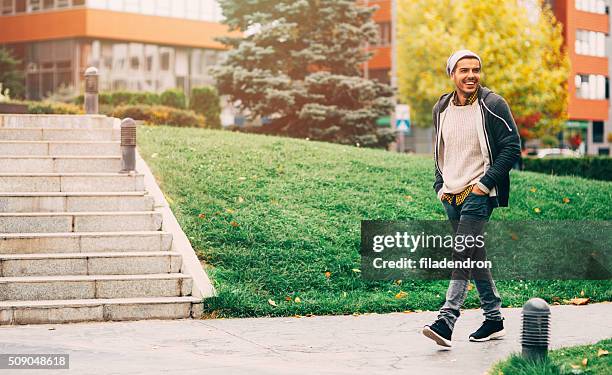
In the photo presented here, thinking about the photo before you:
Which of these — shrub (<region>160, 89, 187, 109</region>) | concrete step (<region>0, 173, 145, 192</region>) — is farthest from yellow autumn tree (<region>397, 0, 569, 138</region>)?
concrete step (<region>0, 173, 145, 192</region>)

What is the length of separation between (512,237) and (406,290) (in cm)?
256

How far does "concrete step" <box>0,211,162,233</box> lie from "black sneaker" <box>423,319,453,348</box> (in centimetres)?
448

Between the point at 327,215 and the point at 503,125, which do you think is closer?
the point at 503,125

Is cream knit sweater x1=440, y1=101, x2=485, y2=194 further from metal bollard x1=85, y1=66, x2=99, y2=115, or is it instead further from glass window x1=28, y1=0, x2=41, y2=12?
glass window x1=28, y1=0, x2=41, y2=12

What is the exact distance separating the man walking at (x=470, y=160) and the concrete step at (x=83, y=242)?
404 centimetres

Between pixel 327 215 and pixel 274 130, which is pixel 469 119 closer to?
pixel 327 215

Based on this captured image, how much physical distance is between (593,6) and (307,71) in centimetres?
5409

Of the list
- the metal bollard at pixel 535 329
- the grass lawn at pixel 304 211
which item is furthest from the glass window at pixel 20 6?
the metal bollard at pixel 535 329

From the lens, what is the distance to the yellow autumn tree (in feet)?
157

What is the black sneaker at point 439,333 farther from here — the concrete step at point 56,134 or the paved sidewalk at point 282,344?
the concrete step at point 56,134

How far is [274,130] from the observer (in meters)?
29.1

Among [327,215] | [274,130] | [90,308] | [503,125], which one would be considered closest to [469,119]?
[503,125]

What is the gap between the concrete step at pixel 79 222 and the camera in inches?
433

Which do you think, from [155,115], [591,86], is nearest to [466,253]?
[155,115]
